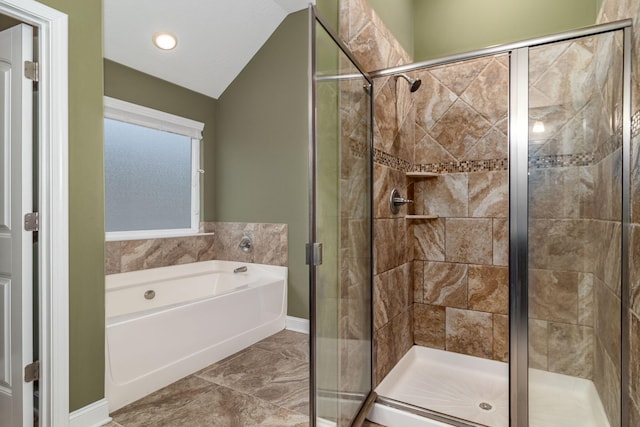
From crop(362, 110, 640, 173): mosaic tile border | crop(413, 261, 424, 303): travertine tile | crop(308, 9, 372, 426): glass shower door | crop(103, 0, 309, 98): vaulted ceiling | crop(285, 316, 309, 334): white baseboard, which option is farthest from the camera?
crop(285, 316, 309, 334): white baseboard

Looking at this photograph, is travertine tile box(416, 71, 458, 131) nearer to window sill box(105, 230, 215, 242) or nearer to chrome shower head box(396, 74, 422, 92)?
chrome shower head box(396, 74, 422, 92)

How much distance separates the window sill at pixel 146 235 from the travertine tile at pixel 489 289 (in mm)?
2780

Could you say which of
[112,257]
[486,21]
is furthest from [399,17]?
[112,257]

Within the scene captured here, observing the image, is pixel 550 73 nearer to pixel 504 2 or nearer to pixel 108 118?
pixel 504 2

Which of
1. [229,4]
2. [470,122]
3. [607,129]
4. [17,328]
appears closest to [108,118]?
[229,4]

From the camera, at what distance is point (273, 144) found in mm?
3689

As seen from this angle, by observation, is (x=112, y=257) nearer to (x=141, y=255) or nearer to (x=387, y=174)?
(x=141, y=255)

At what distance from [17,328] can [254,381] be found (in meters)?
1.36

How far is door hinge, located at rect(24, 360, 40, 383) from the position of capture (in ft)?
5.44

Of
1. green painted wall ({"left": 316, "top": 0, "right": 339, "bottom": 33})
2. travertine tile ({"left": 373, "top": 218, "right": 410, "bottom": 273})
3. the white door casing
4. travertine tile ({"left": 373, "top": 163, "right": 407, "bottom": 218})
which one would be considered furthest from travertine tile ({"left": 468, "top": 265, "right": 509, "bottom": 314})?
the white door casing

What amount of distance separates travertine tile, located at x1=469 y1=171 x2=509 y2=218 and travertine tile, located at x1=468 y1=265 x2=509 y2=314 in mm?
406

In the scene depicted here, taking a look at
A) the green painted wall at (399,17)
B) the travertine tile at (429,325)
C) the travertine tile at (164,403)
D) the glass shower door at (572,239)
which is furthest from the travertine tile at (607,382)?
the green painted wall at (399,17)

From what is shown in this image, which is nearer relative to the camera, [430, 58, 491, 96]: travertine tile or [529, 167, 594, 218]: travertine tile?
[529, 167, 594, 218]: travertine tile

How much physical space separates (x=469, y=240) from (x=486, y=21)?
5.49ft
